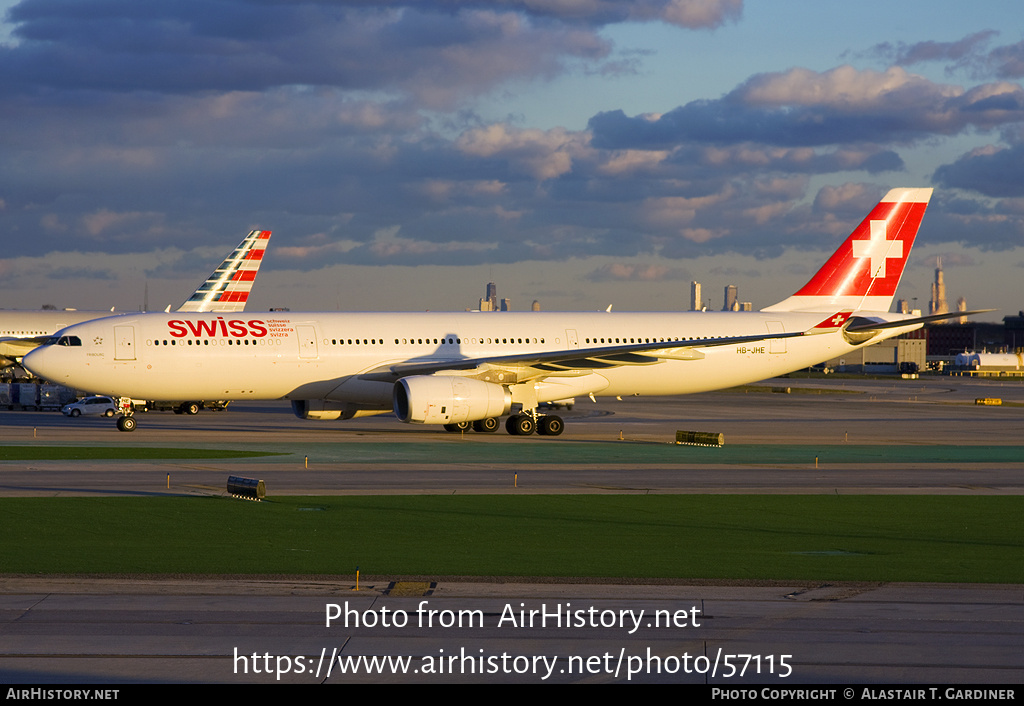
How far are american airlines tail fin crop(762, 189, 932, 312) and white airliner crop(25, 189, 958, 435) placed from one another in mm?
62

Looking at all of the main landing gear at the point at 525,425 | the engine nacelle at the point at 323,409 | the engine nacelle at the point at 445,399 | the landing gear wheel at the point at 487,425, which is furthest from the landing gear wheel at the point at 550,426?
the engine nacelle at the point at 323,409

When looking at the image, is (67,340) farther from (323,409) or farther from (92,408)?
(92,408)

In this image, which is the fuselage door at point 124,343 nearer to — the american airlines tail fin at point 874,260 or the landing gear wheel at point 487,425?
Result: the landing gear wheel at point 487,425

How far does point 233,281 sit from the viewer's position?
74.7 metres

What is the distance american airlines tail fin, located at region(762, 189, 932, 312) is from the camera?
47906 millimetres

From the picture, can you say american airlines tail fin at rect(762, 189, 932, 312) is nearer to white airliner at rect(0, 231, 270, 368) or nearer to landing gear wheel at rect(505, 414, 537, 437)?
landing gear wheel at rect(505, 414, 537, 437)

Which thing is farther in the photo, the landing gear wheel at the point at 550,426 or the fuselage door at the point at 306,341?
the landing gear wheel at the point at 550,426

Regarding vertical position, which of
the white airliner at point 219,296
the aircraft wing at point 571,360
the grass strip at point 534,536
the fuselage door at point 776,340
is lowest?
the grass strip at point 534,536

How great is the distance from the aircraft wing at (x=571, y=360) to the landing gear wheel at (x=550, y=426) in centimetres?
204

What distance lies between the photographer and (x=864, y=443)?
4047 centimetres

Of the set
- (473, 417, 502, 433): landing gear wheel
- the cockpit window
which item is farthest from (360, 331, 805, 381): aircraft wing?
the cockpit window

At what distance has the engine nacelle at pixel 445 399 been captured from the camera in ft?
125
